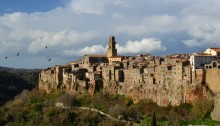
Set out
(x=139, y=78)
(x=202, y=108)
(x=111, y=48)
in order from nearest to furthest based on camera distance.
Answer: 1. (x=202, y=108)
2. (x=139, y=78)
3. (x=111, y=48)

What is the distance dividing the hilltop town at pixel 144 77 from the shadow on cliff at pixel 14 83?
1592 cm

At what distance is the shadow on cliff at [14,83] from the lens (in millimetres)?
98625

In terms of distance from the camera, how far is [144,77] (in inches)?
2625

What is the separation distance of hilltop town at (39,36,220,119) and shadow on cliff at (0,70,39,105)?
15.9 meters

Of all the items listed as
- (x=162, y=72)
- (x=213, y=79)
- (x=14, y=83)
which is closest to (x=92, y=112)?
(x=162, y=72)

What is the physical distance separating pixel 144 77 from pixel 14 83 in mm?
48753

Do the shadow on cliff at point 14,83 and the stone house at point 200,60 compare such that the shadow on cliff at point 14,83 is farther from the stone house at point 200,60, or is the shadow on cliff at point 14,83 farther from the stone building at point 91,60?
the stone house at point 200,60

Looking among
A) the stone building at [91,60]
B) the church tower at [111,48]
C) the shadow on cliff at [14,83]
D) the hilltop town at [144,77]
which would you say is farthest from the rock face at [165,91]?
the shadow on cliff at [14,83]

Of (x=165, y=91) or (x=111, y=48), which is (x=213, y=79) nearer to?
(x=165, y=91)

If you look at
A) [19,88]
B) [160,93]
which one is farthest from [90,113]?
[19,88]

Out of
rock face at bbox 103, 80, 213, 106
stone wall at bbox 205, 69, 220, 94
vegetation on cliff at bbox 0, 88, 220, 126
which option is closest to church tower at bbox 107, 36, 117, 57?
vegetation on cliff at bbox 0, 88, 220, 126

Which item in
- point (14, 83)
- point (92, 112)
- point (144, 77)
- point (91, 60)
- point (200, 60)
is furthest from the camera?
point (14, 83)

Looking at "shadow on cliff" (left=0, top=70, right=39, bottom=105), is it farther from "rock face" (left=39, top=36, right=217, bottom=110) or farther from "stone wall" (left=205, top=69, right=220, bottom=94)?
"stone wall" (left=205, top=69, right=220, bottom=94)

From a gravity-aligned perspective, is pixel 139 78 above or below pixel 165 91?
above
